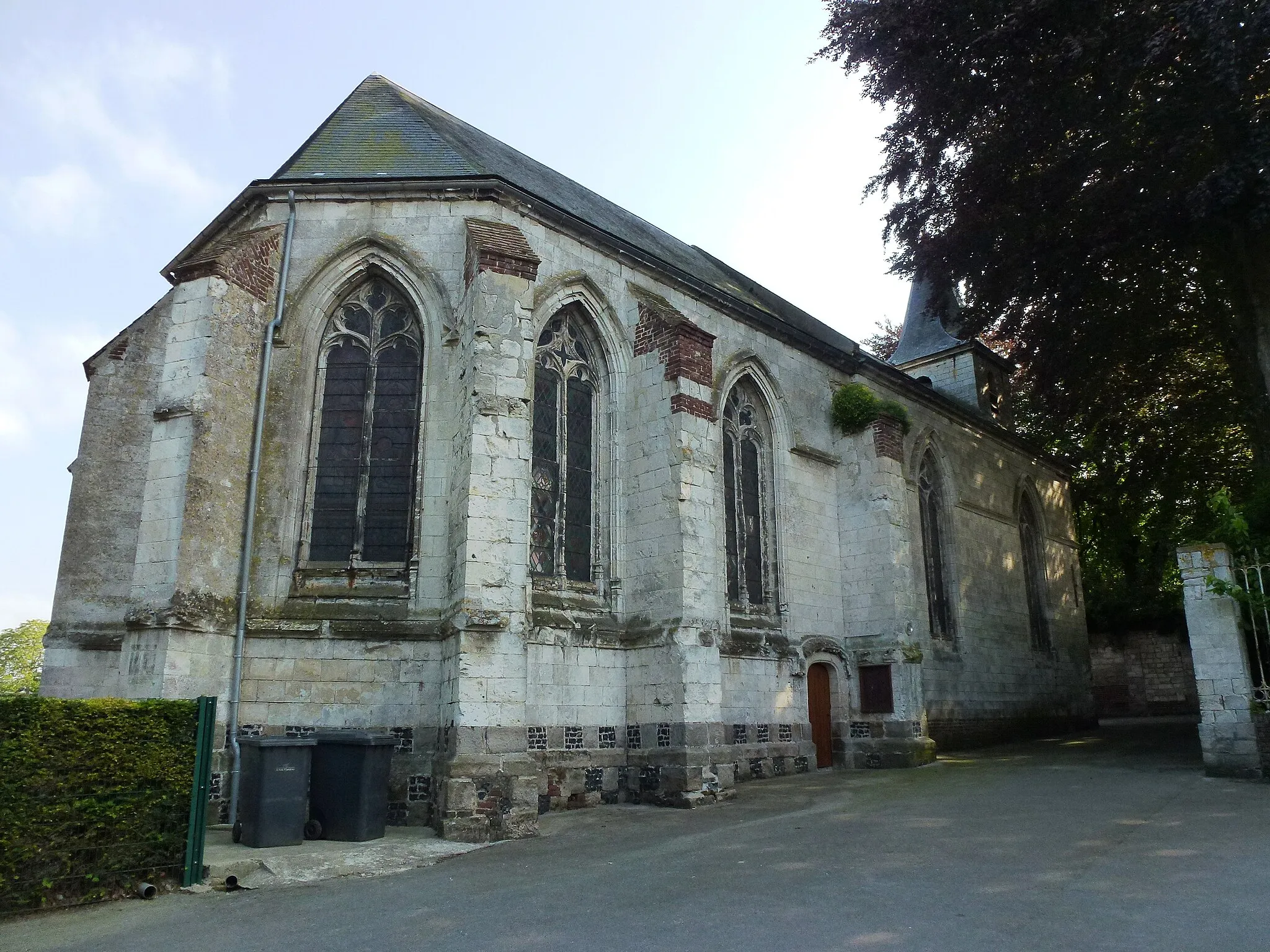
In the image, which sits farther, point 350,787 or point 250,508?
point 250,508

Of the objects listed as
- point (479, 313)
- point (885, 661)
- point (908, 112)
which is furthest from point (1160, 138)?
point (479, 313)

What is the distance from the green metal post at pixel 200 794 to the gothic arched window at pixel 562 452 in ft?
16.1

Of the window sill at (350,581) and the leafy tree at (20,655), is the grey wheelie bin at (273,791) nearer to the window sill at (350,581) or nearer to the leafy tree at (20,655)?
the window sill at (350,581)

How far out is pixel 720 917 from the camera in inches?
215

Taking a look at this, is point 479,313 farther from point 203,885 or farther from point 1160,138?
point 1160,138

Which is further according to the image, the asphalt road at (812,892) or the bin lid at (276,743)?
the bin lid at (276,743)

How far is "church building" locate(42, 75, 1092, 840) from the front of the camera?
31.6 ft

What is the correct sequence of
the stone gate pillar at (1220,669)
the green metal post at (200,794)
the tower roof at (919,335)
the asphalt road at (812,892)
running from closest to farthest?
the asphalt road at (812,892) → the green metal post at (200,794) → the stone gate pillar at (1220,669) → the tower roof at (919,335)

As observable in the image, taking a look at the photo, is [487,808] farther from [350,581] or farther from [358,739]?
[350,581]

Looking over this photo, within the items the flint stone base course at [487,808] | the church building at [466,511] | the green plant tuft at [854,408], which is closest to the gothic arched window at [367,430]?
the church building at [466,511]

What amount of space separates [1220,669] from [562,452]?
27.4 feet

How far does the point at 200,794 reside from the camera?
22.3 ft

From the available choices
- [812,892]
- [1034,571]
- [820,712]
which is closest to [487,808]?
[812,892]

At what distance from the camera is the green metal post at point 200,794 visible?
6.75 meters
